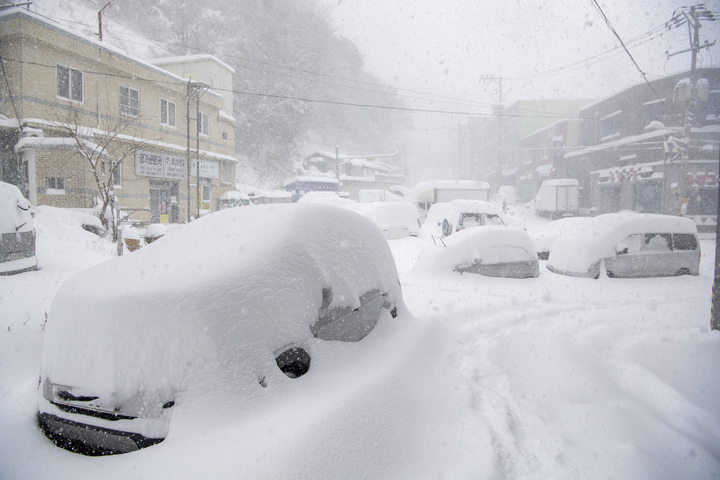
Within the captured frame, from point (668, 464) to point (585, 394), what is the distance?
33.3 inches

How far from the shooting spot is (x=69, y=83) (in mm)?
16391

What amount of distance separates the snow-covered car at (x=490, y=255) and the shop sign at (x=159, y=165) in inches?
727

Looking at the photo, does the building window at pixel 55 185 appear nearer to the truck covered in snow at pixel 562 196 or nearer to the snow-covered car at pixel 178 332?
the snow-covered car at pixel 178 332

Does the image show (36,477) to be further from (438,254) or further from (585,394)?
(438,254)

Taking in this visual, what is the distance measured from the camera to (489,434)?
257 centimetres

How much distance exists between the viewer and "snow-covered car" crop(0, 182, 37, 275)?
19.7 ft

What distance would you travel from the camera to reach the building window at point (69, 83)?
16062 millimetres

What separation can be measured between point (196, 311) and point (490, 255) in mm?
6685

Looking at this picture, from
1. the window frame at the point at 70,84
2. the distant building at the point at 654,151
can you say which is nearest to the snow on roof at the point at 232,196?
the window frame at the point at 70,84

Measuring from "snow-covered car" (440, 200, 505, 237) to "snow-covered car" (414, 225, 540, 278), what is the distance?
6073 millimetres

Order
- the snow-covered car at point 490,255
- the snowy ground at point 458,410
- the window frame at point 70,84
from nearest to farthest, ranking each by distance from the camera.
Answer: the snowy ground at point 458,410 < the snow-covered car at point 490,255 < the window frame at point 70,84

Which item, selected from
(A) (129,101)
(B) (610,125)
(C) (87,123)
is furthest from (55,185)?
(B) (610,125)

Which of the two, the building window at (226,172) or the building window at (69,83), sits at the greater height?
the building window at (69,83)

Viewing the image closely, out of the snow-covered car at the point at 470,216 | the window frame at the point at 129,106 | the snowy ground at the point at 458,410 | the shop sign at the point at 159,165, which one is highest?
the window frame at the point at 129,106
